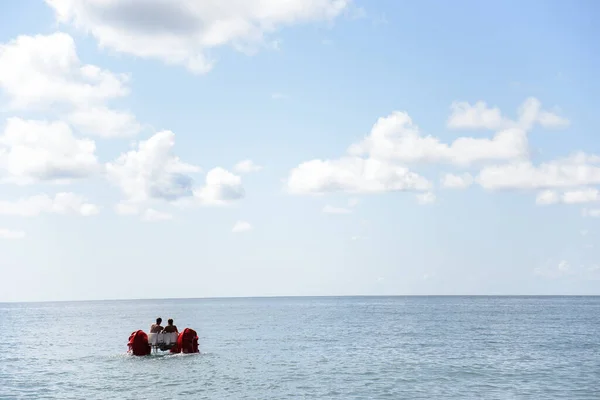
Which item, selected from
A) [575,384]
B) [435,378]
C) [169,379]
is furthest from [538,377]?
[169,379]

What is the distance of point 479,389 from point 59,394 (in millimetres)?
23013

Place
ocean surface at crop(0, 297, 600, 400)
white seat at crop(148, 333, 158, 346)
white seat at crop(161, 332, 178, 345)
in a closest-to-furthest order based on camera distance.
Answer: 1. ocean surface at crop(0, 297, 600, 400)
2. white seat at crop(148, 333, 158, 346)
3. white seat at crop(161, 332, 178, 345)

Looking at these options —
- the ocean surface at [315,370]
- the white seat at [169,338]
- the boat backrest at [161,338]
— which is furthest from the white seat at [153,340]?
the ocean surface at [315,370]

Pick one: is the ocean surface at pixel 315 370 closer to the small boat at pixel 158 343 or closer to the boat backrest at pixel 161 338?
the small boat at pixel 158 343

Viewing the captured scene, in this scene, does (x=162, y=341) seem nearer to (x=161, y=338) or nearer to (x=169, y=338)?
(x=161, y=338)

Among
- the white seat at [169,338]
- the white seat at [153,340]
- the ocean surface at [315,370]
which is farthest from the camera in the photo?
the white seat at [169,338]

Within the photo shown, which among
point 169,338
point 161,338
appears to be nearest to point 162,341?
point 161,338

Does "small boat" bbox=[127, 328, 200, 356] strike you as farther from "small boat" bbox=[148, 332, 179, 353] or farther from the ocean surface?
the ocean surface

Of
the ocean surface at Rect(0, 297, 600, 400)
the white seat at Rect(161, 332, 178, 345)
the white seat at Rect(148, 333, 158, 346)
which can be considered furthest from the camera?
the white seat at Rect(161, 332, 178, 345)

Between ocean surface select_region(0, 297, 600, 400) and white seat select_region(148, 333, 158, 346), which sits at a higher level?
white seat select_region(148, 333, 158, 346)

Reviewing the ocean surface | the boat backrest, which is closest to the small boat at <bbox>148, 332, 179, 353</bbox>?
the boat backrest

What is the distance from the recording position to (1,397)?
32094 millimetres

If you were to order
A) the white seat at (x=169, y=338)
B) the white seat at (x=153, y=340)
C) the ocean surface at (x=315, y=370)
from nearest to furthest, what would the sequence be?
the ocean surface at (x=315, y=370), the white seat at (x=153, y=340), the white seat at (x=169, y=338)

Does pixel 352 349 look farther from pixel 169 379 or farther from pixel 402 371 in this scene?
pixel 169 379
